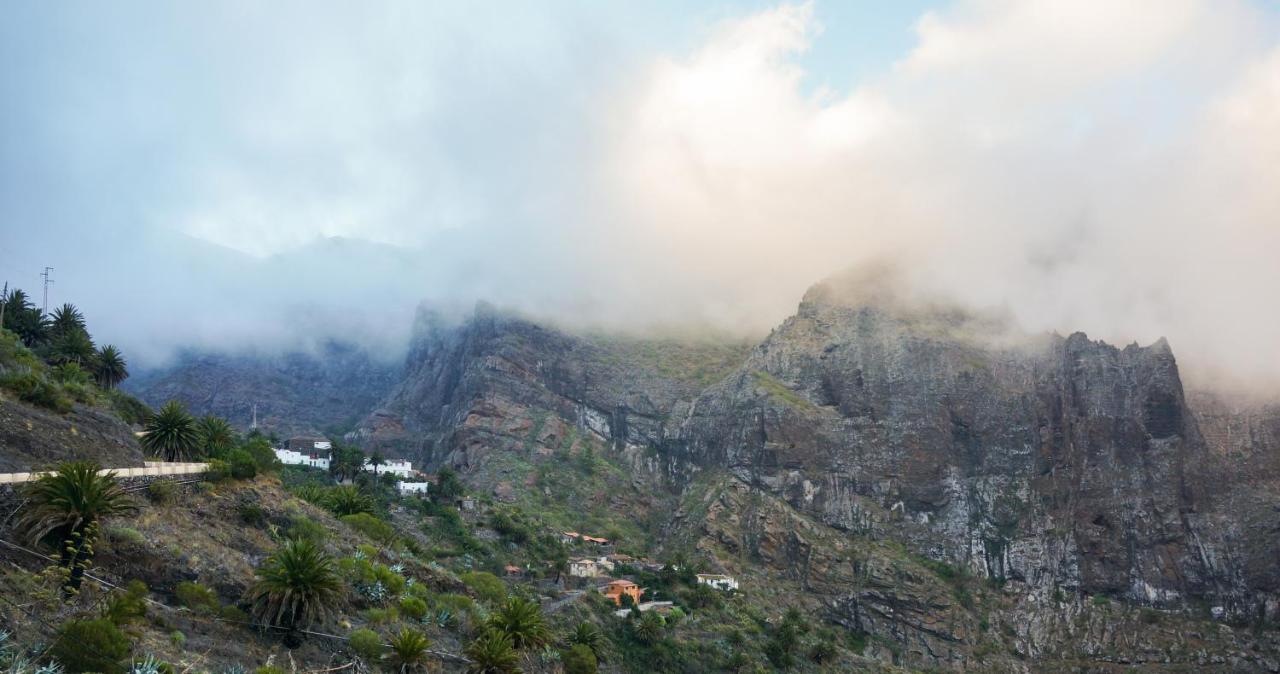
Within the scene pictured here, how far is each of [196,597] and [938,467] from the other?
5650 inches

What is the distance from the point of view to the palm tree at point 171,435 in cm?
5772

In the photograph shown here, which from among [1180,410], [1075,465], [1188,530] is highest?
[1180,410]

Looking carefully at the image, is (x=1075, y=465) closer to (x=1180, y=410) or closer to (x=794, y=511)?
(x=1180, y=410)

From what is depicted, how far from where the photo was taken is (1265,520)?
145 metres

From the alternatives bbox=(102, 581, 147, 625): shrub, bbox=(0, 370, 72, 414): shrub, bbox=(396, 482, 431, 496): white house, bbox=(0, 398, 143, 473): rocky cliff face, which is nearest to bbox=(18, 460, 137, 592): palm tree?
bbox=(102, 581, 147, 625): shrub

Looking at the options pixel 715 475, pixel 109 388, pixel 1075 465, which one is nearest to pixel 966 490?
pixel 1075 465

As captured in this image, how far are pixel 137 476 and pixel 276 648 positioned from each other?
12.8 meters

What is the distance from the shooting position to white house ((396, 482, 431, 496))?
131250 millimetres

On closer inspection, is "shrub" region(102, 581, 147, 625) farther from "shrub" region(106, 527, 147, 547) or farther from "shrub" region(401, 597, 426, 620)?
"shrub" region(401, 597, 426, 620)

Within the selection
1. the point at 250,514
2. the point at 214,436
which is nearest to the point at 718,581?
→ the point at 214,436

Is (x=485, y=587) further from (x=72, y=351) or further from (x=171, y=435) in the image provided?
(x=72, y=351)

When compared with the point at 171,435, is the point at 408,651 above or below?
below

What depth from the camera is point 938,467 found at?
166 metres

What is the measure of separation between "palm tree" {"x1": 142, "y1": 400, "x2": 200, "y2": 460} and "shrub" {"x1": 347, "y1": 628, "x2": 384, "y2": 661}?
63.8ft
